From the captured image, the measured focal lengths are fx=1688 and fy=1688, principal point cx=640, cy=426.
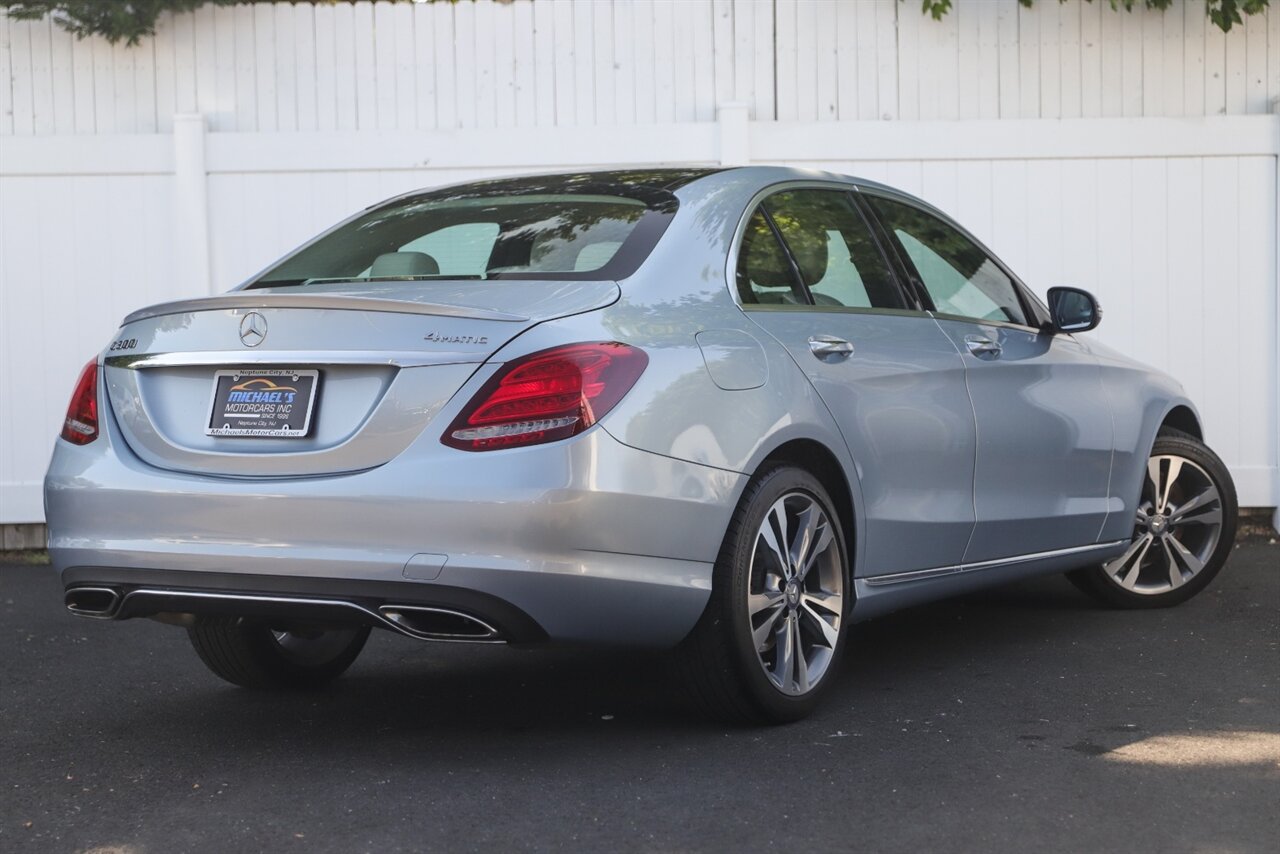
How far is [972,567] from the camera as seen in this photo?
5258 mm

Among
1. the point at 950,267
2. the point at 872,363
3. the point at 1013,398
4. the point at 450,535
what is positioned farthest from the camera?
the point at 950,267

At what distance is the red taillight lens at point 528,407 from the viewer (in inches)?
148

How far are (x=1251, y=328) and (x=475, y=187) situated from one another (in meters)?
4.89

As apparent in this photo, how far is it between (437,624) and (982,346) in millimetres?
2262

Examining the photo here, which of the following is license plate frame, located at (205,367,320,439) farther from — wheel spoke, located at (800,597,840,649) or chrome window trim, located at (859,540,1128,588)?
chrome window trim, located at (859,540,1128,588)

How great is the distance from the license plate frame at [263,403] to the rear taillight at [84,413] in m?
0.39

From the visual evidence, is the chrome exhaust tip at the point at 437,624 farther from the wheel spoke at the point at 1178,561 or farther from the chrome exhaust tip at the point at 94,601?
the wheel spoke at the point at 1178,561

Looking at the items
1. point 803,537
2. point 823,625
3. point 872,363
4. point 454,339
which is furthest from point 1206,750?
point 454,339

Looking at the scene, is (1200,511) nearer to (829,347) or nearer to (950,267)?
(950,267)

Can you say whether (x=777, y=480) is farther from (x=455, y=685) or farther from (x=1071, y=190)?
(x=1071, y=190)

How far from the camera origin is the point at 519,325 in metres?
3.83

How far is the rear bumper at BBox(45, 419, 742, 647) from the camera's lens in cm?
373

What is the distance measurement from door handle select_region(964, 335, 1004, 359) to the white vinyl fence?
10.4 ft

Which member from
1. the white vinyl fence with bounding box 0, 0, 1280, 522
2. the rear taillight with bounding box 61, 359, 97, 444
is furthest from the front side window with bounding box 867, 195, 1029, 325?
the white vinyl fence with bounding box 0, 0, 1280, 522
